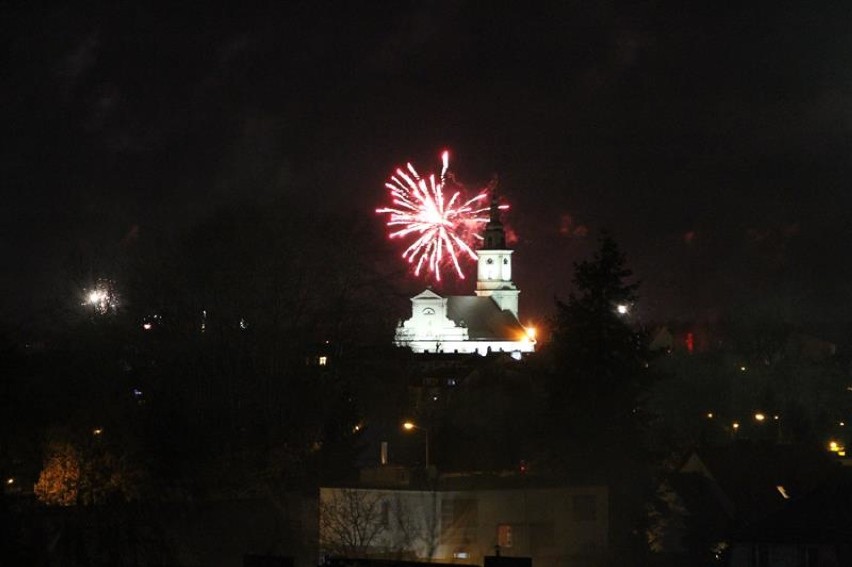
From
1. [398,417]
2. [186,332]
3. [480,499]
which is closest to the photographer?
[480,499]

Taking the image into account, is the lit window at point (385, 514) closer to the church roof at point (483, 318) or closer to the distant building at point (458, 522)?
the distant building at point (458, 522)

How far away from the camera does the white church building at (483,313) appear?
12306 cm

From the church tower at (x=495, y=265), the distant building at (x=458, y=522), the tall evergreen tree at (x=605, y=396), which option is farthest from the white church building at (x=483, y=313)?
the distant building at (x=458, y=522)

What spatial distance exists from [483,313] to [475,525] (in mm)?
91371

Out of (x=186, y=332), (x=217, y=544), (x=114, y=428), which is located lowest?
(x=217, y=544)

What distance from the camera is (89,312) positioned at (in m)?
47.5

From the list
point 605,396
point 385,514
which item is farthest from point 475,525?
point 605,396

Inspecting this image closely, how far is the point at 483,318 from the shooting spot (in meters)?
127

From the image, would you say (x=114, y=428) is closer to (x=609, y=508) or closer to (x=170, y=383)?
(x=170, y=383)

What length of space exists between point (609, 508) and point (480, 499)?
471 centimetres

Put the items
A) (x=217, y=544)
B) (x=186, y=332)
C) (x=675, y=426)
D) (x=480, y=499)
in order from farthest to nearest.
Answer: (x=675, y=426)
(x=186, y=332)
(x=217, y=544)
(x=480, y=499)

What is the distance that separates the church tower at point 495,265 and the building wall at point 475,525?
92.4m

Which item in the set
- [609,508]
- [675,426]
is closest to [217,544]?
[609,508]

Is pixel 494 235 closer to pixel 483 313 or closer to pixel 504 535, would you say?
pixel 483 313
